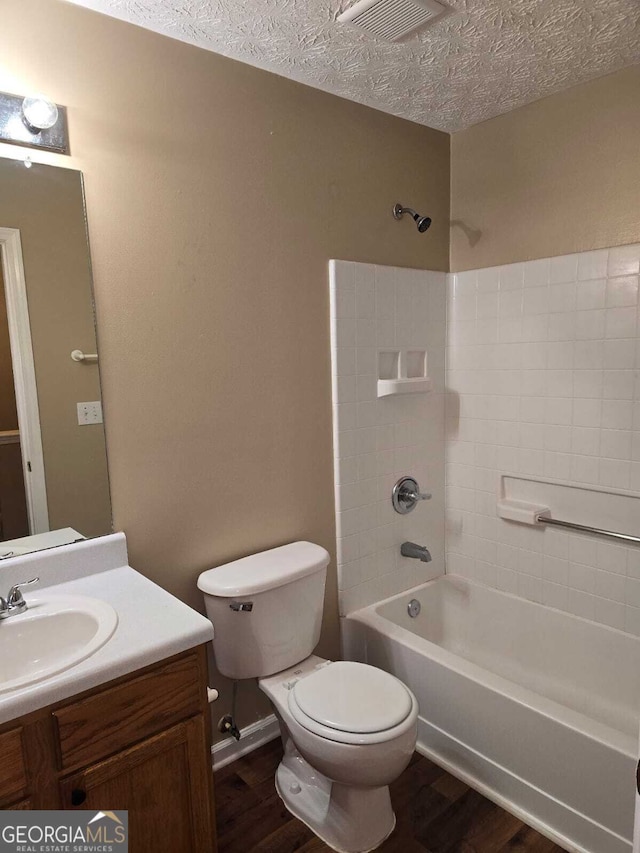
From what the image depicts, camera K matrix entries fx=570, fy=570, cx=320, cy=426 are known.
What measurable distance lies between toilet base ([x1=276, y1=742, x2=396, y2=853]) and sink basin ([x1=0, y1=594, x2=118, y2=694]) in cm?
92

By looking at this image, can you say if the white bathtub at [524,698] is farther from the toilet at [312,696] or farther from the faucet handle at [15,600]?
the faucet handle at [15,600]

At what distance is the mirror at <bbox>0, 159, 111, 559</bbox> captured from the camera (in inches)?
59.7

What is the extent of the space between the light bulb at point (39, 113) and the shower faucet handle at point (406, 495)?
5.87 feet

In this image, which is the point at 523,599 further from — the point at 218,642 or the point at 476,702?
the point at 218,642

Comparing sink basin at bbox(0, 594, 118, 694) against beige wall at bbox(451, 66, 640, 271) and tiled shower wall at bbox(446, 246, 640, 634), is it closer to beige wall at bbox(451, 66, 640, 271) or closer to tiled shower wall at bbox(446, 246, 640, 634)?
tiled shower wall at bbox(446, 246, 640, 634)

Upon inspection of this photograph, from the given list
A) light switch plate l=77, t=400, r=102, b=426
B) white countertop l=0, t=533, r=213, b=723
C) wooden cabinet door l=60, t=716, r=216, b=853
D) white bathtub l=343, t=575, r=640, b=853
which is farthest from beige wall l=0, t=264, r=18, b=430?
white bathtub l=343, t=575, r=640, b=853

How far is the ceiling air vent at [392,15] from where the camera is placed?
153cm

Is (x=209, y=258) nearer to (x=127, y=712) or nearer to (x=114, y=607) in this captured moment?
(x=114, y=607)

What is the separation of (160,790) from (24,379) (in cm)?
109

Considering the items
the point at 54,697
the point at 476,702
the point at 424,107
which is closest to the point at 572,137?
the point at 424,107

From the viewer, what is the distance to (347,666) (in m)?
1.86

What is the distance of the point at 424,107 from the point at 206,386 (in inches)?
56.6

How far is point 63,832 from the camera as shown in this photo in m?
1.17

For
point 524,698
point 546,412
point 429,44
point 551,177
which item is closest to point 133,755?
point 524,698
